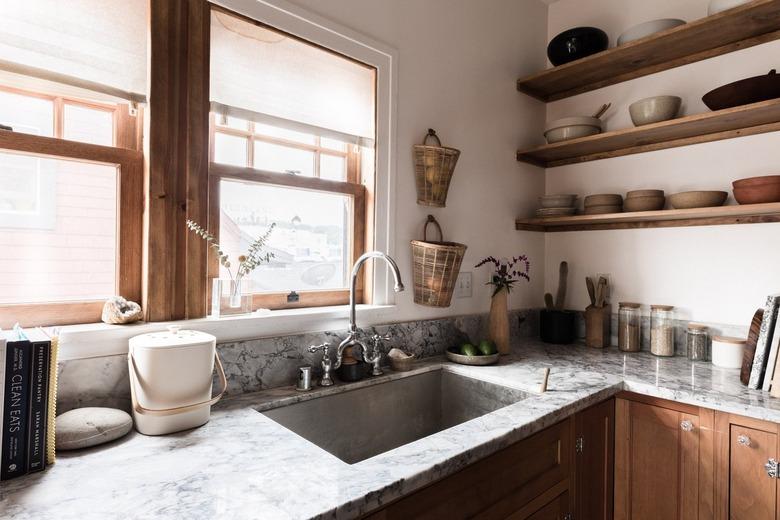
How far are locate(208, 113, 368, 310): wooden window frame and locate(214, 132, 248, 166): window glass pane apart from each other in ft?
0.05

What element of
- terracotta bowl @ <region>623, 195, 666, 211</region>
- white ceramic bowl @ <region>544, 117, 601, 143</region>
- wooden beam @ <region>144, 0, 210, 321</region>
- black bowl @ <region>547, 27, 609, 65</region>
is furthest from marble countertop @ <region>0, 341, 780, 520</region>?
→ black bowl @ <region>547, 27, 609, 65</region>

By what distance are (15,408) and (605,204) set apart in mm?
2257

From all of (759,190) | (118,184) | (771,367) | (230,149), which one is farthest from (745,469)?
(118,184)

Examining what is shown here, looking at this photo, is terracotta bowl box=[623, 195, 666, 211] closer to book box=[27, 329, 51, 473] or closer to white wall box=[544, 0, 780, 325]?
white wall box=[544, 0, 780, 325]

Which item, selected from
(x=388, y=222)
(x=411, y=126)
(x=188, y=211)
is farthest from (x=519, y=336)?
(x=188, y=211)

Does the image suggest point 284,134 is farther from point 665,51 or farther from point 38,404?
point 665,51

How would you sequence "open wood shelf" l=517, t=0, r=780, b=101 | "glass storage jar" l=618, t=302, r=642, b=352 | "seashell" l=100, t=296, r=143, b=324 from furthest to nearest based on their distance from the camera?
"glass storage jar" l=618, t=302, r=642, b=352
"open wood shelf" l=517, t=0, r=780, b=101
"seashell" l=100, t=296, r=143, b=324

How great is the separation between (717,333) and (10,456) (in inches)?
95.5

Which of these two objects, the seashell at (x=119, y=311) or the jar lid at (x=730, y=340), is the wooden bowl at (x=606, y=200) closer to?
the jar lid at (x=730, y=340)

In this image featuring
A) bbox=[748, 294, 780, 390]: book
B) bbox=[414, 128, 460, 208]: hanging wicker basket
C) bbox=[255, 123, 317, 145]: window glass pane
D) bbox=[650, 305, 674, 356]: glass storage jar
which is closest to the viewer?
bbox=[748, 294, 780, 390]: book

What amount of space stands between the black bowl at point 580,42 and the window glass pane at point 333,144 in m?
1.28

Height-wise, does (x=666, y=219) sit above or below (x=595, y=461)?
above

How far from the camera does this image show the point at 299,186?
166 centimetres

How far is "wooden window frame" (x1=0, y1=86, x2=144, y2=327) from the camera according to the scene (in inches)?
44.7
